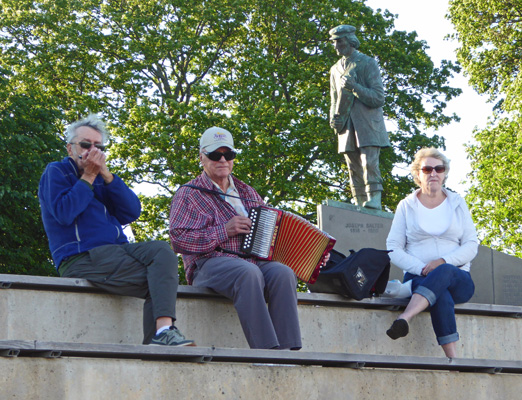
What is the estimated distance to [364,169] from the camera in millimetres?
11109

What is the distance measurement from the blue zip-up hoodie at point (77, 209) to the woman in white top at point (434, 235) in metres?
2.29

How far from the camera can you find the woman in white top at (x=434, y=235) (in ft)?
22.0

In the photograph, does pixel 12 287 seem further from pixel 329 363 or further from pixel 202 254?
pixel 329 363

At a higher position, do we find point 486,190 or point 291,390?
point 486,190

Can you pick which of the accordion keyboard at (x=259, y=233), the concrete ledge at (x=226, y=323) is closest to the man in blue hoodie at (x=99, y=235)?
A: the concrete ledge at (x=226, y=323)

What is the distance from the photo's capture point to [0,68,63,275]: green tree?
62.0ft

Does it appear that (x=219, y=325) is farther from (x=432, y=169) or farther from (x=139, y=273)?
(x=432, y=169)

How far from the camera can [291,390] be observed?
17.2ft

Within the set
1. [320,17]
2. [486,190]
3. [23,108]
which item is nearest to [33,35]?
[23,108]

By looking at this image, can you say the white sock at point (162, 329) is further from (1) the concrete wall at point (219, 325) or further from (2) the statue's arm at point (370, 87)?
(2) the statue's arm at point (370, 87)

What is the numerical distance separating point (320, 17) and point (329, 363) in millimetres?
19465

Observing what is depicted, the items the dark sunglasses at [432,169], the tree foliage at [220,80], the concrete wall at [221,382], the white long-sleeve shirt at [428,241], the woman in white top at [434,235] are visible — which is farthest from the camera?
the tree foliage at [220,80]

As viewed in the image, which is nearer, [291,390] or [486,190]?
[291,390]

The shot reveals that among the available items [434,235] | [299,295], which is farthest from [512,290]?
[299,295]
